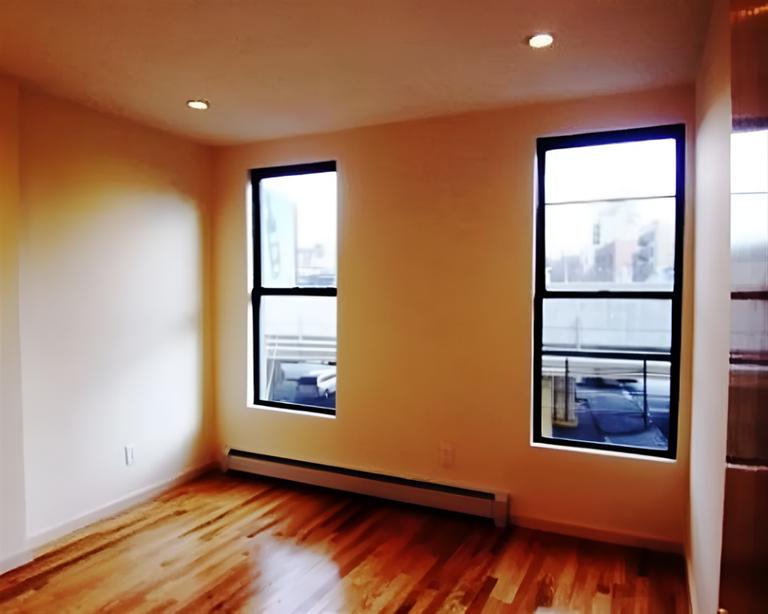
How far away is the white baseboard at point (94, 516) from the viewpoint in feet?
8.93

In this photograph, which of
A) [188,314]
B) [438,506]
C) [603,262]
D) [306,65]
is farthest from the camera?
[188,314]

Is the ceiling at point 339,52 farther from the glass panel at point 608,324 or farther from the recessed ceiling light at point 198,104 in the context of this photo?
the glass panel at point 608,324

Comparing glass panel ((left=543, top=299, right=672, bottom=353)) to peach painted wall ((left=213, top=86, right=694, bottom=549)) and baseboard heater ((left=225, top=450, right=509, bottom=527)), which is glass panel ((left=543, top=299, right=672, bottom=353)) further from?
baseboard heater ((left=225, top=450, right=509, bottom=527))

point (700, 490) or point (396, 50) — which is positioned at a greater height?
point (396, 50)

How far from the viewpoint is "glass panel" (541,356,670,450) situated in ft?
9.79

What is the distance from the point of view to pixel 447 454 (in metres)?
3.38

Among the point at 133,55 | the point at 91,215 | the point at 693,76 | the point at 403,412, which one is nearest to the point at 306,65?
the point at 133,55

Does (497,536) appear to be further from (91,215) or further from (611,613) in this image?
(91,215)

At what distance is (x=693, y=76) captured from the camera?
2615 millimetres

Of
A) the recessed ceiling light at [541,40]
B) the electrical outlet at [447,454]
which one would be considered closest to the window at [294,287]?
the electrical outlet at [447,454]

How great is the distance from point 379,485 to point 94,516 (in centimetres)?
A: 177

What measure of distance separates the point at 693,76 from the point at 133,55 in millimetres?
2666

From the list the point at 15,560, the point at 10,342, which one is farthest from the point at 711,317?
the point at 15,560

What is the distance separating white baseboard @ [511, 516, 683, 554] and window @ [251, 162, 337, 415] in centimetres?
150
